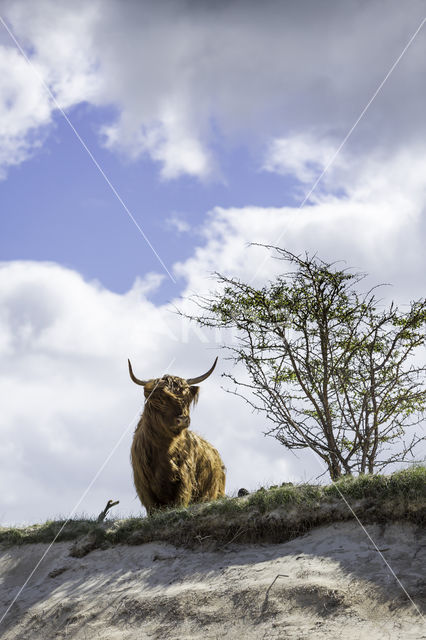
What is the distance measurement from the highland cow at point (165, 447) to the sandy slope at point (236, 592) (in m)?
1.77

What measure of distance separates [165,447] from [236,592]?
3.96 m

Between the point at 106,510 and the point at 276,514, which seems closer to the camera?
the point at 276,514

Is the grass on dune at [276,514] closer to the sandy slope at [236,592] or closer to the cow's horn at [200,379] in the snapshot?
the sandy slope at [236,592]

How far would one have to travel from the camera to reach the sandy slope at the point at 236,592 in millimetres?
6871

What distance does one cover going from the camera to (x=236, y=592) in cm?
769

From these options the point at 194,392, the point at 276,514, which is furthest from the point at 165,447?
the point at 276,514

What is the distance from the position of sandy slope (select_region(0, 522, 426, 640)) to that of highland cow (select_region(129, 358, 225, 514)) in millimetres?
1771

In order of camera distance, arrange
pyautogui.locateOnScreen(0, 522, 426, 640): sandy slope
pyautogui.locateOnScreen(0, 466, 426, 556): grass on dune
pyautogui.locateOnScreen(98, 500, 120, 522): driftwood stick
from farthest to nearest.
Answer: pyautogui.locateOnScreen(98, 500, 120, 522): driftwood stick, pyautogui.locateOnScreen(0, 466, 426, 556): grass on dune, pyautogui.locateOnScreen(0, 522, 426, 640): sandy slope

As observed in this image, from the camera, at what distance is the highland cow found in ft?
36.7

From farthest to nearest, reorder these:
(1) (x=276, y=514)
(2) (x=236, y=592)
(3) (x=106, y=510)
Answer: (3) (x=106, y=510)
(1) (x=276, y=514)
(2) (x=236, y=592)

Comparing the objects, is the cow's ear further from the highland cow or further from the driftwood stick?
the driftwood stick

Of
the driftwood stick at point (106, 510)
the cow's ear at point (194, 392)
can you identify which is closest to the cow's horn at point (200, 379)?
the cow's ear at point (194, 392)

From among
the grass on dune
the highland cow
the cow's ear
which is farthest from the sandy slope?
the cow's ear

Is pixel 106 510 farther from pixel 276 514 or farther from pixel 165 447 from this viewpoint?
pixel 276 514
